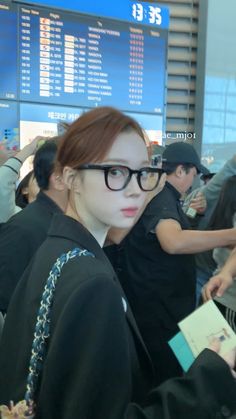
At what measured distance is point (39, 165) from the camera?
5.86ft

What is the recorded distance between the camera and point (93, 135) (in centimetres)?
87

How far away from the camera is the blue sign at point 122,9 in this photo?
118 inches

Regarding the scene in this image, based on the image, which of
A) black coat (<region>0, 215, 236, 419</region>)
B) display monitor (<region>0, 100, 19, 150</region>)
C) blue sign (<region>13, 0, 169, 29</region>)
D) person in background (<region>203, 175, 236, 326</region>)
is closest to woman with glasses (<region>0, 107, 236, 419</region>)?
black coat (<region>0, 215, 236, 419</region>)

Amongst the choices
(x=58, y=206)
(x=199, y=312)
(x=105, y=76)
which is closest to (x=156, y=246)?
(x=58, y=206)

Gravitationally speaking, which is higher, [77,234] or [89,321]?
[77,234]

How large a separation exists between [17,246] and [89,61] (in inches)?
79.4

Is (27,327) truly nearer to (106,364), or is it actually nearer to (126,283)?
(106,364)

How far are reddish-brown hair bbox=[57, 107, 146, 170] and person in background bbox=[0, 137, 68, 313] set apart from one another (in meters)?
0.63

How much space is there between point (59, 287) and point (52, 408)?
0.20m

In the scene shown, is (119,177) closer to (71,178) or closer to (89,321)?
(71,178)

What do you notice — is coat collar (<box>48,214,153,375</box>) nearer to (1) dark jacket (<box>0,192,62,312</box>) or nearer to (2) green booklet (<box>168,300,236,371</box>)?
(2) green booklet (<box>168,300,236,371</box>)

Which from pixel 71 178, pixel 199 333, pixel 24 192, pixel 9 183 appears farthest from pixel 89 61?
pixel 199 333

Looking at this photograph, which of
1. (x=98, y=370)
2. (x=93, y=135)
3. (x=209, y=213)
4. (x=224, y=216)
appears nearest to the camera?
(x=98, y=370)

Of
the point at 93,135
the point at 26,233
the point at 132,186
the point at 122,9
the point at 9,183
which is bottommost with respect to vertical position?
the point at 26,233
